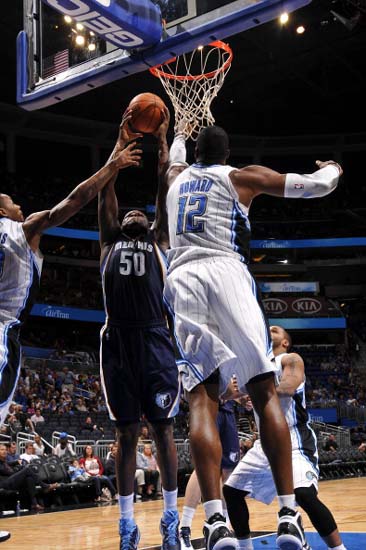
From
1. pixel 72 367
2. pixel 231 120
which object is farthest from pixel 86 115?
pixel 72 367

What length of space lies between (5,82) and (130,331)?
25.2 metres

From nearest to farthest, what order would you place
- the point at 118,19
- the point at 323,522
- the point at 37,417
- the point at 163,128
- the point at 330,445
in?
the point at 323,522
the point at 163,128
the point at 118,19
the point at 37,417
the point at 330,445

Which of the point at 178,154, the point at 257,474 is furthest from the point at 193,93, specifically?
the point at 257,474

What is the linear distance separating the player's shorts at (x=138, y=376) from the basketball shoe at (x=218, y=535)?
5.05 ft

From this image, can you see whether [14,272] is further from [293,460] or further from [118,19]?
[118,19]

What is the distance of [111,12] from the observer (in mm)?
5605

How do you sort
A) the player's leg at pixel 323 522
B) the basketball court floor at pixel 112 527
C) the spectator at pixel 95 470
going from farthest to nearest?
1. the spectator at pixel 95 470
2. the basketball court floor at pixel 112 527
3. the player's leg at pixel 323 522

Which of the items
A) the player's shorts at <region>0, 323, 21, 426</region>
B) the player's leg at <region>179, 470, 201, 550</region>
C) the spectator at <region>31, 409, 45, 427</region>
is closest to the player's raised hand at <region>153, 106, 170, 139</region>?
the player's shorts at <region>0, 323, 21, 426</region>

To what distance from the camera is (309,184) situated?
3516mm

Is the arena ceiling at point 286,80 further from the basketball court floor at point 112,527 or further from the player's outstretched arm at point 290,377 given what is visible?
the player's outstretched arm at point 290,377

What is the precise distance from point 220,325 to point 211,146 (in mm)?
1044

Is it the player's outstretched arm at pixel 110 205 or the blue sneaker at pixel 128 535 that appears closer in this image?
the blue sneaker at pixel 128 535

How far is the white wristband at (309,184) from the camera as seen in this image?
3.48 meters

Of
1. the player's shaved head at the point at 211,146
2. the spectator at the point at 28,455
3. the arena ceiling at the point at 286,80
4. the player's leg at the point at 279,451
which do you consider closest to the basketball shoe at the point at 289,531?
the player's leg at the point at 279,451
